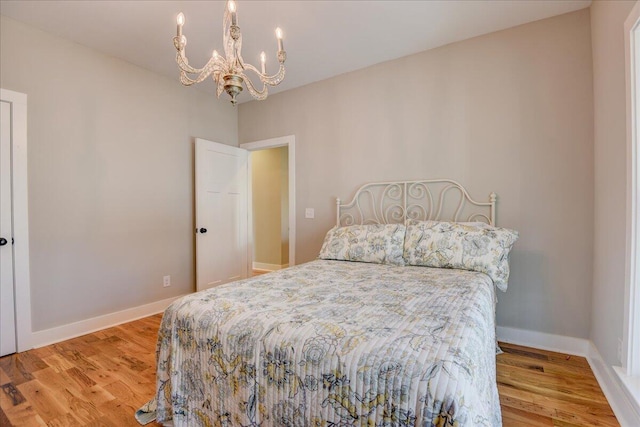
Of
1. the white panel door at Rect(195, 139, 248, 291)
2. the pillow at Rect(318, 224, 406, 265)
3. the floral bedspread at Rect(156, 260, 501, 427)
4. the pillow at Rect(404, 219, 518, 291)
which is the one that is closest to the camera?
the floral bedspread at Rect(156, 260, 501, 427)

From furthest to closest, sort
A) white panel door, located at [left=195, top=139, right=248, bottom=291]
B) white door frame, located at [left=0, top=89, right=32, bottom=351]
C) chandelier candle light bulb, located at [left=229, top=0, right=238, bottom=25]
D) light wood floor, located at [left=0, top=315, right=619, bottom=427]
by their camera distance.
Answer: white panel door, located at [left=195, top=139, right=248, bottom=291] < white door frame, located at [left=0, top=89, right=32, bottom=351] < light wood floor, located at [left=0, top=315, right=619, bottom=427] < chandelier candle light bulb, located at [left=229, top=0, right=238, bottom=25]

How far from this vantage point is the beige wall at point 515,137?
2.27 m

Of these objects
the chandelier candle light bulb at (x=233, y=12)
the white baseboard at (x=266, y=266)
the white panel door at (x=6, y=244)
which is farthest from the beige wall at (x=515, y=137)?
the white panel door at (x=6, y=244)

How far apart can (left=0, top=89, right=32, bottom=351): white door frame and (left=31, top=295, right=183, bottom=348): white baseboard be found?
91 millimetres

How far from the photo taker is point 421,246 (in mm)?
2357

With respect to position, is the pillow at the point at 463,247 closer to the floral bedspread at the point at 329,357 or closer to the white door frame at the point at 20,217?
the floral bedspread at the point at 329,357

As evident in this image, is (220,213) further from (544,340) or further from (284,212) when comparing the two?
(544,340)

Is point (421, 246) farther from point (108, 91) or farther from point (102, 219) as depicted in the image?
point (108, 91)

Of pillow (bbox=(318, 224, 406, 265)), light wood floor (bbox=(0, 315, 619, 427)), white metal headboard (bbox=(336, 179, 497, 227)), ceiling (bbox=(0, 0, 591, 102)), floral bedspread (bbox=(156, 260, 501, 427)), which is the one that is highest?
ceiling (bbox=(0, 0, 591, 102))

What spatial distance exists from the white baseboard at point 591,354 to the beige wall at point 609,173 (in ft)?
0.30

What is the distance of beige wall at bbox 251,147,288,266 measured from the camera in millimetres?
5473

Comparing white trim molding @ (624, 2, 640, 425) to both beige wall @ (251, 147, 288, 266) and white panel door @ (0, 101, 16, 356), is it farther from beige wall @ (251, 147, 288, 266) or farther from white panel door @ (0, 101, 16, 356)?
beige wall @ (251, 147, 288, 266)

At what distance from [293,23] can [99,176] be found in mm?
2228

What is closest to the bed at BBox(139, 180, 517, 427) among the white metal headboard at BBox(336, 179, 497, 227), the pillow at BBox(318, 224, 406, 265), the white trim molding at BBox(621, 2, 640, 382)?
the pillow at BBox(318, 224, 406, 265)
